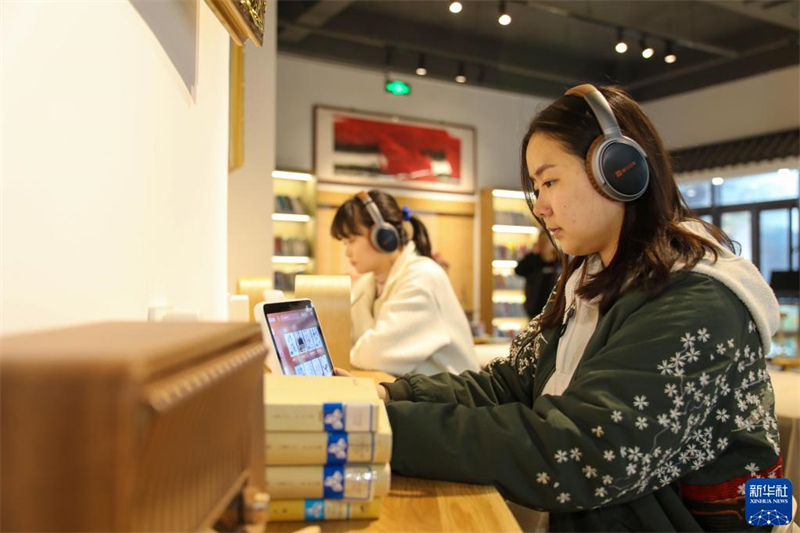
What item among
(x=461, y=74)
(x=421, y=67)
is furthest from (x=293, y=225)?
(x=461, y=74)

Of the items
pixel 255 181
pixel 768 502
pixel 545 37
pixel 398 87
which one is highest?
pixel 545 37

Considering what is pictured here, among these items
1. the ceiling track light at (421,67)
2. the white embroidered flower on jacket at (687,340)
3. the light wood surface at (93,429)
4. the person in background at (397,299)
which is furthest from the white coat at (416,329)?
the ceiling track light at (421,67)

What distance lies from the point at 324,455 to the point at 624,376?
1.43ft

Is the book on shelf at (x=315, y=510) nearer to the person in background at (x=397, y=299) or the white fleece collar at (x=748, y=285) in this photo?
the white fleece collar at (x=748, y=285)

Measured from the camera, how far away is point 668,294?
994 millimetres

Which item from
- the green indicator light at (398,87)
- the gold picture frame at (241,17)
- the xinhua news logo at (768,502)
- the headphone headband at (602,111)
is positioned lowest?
the xinhua news logo at (768,502)

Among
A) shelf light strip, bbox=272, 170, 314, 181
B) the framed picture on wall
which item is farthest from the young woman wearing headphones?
the framed picture on wall

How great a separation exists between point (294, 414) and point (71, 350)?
0.38 metres

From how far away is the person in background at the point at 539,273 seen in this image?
5977 mm

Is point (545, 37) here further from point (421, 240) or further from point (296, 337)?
point (296, 337)

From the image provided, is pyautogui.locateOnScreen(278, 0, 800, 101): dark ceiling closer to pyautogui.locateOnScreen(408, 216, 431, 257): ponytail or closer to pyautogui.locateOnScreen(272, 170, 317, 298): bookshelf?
pyautogui.locateOnScreen(272, 170, 317, 298): bookshelf

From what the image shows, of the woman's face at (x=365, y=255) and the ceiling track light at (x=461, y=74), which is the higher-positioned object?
the ceiling track light at (x=461, y=74)

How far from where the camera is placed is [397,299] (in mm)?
2533

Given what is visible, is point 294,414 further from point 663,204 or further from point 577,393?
point 663,204
